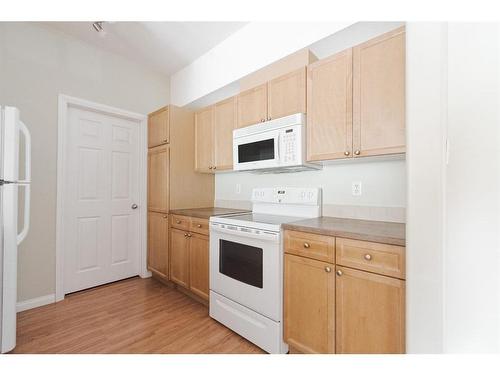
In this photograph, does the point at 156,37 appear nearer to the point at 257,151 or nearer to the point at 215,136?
the point at 215,136

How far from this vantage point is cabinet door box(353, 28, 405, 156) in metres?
1.38

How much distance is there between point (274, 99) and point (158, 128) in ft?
4.95

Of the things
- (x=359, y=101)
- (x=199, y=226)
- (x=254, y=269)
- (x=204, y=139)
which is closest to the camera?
(x=359, y=101)

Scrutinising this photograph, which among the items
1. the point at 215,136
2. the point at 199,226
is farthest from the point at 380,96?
the point at 199,226

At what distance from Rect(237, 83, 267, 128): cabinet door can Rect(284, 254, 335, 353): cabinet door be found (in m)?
1.23

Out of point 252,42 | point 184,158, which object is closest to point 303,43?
point 252,42

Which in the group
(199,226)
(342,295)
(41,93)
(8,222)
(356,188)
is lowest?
(342,295)

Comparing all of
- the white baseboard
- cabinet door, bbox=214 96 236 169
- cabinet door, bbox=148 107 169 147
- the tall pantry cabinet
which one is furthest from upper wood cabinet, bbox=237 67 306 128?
the white baseboard

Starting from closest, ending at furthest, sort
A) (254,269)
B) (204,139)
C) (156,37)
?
(254,269) → (156,37) → (204,139)

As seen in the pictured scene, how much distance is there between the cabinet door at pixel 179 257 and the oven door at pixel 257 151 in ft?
3.02

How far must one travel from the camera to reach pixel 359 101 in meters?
1.53

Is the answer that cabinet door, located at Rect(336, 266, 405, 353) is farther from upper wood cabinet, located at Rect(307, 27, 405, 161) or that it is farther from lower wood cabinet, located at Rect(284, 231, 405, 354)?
upper wood cabinet, located at Rect(307, 27, 405, 161)

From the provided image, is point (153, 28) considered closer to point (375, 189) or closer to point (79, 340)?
point (375, 189)

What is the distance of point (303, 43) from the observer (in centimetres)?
183
